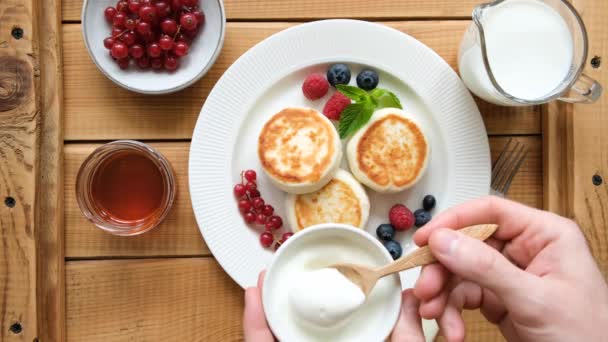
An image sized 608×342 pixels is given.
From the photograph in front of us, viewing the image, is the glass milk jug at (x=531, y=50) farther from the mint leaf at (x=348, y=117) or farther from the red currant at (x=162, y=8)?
the red currant at (x=162, y=8)

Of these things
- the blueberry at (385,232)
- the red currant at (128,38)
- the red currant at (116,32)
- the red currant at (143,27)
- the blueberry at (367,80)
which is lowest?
the blueberry at (385,232)

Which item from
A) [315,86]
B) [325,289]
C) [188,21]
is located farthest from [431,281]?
[188,21]

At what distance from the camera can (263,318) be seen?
1.05 m

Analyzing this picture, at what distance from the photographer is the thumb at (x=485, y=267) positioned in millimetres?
896

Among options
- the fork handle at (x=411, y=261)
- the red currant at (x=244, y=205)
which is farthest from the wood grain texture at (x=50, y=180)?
the fork handle at (x=411, y=261)

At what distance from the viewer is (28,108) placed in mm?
1211

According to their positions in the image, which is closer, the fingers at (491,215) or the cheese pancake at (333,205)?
the fingers at (491,215)

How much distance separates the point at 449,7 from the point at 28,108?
1.02m

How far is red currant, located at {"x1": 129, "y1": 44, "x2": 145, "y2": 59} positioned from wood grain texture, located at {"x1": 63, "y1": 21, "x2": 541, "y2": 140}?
10 cm

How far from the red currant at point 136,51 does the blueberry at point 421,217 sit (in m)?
0.74

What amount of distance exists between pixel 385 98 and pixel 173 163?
0.53m

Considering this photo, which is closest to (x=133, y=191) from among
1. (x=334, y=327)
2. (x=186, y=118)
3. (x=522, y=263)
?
(x=186, y=118)

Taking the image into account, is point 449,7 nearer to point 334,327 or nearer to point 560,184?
point 560,184

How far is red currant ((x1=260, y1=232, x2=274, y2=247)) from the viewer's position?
1.25 m
